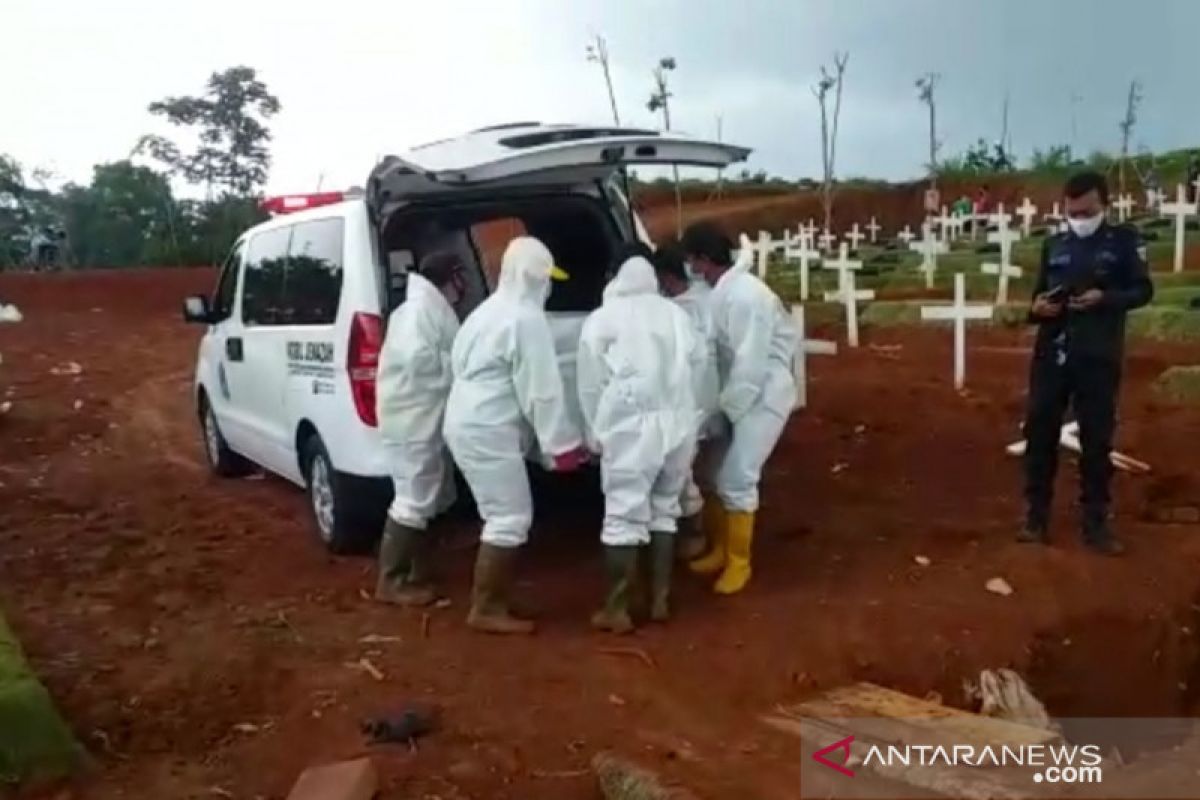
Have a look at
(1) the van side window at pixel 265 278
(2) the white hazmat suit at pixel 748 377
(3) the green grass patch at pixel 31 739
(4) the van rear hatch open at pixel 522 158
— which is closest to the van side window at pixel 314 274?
(1) the van side window at pixel 265 278

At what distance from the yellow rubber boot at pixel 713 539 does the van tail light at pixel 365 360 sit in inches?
64.5

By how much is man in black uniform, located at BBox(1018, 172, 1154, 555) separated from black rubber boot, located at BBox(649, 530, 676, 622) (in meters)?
1.91

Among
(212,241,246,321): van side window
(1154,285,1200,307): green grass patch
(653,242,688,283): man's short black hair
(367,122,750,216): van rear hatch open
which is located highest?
(367,122,750,216): van rear hatch open

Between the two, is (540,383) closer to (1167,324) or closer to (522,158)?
(522,158)

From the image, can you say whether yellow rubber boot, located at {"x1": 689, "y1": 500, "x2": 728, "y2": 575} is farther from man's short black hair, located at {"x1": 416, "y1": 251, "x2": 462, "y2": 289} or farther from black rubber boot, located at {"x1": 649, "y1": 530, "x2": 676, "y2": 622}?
man's short black hair, located at {"x1": 416, "y1": 251, "x2": 462, "y2": 289}

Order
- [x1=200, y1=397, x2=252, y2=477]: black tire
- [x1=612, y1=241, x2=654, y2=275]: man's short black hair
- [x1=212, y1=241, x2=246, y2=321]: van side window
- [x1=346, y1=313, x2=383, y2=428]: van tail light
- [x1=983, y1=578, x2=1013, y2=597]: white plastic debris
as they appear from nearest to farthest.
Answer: [x1=612, y1=241, x2=654, y2=275]: man's short black hair
[x1=983, y1=578, x2=1013, y2=597]: white plastic debris
[x1=346, y1=313, x2=383, y2=428]: van tail light
[x1=212, y1=241, x2=246, y2=321]: van side window
[x1=200, y1=397, x2=252, y2=477]: black tire

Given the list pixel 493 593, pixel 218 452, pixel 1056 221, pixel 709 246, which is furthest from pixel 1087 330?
pixel 1056 221

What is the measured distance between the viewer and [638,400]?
6000 millimetres

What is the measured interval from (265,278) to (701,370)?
125 inches

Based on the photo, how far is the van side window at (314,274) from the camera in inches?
281

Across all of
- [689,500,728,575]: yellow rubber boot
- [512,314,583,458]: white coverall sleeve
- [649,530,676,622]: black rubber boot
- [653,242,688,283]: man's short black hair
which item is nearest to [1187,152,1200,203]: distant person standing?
[689,500,728,575]: yellow rubber boot

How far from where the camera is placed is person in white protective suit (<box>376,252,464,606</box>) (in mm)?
6359

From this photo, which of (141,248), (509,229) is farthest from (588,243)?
(141,248)

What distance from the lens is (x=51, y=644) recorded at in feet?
20.1
